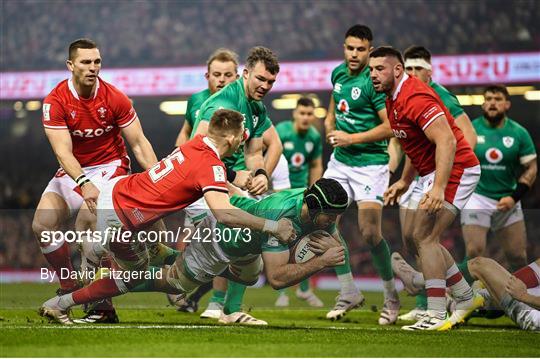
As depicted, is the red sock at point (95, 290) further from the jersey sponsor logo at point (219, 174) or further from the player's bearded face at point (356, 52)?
the player's bearded face at point (356, 52)

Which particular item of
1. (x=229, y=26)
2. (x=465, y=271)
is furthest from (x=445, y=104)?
(x=229, y=26)

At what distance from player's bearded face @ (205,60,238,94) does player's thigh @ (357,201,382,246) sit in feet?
5.30

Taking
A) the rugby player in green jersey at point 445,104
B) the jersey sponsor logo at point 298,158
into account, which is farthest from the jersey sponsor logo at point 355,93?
the jersey sponsor logo at point 298,158

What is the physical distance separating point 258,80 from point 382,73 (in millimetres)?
882

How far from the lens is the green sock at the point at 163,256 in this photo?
6.95 m

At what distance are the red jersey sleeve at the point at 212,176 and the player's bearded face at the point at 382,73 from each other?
149 centimetres

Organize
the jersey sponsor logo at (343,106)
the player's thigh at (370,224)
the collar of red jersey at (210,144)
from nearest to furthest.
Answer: the collar of red jersey at (210,144)
the player's thigh at (370,224)
the jersey sponsor logo at (343,106)

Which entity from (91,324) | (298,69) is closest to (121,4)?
(298,69)

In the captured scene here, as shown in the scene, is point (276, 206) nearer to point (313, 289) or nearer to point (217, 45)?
point (313, 289)

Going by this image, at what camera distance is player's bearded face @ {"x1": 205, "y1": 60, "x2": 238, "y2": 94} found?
8391mm

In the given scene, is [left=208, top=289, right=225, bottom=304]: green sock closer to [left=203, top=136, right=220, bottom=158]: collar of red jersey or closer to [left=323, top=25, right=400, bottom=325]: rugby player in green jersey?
[left=323, top=25, right=400, bottom=325]: rugby player in green jersey

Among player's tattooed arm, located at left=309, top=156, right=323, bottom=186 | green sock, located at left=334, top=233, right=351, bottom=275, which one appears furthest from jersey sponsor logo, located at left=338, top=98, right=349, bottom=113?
player's tattooed arm, located at left=309, top=156, right=323, bottom=186

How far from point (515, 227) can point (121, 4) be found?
46.9 ft

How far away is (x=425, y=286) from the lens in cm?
720
